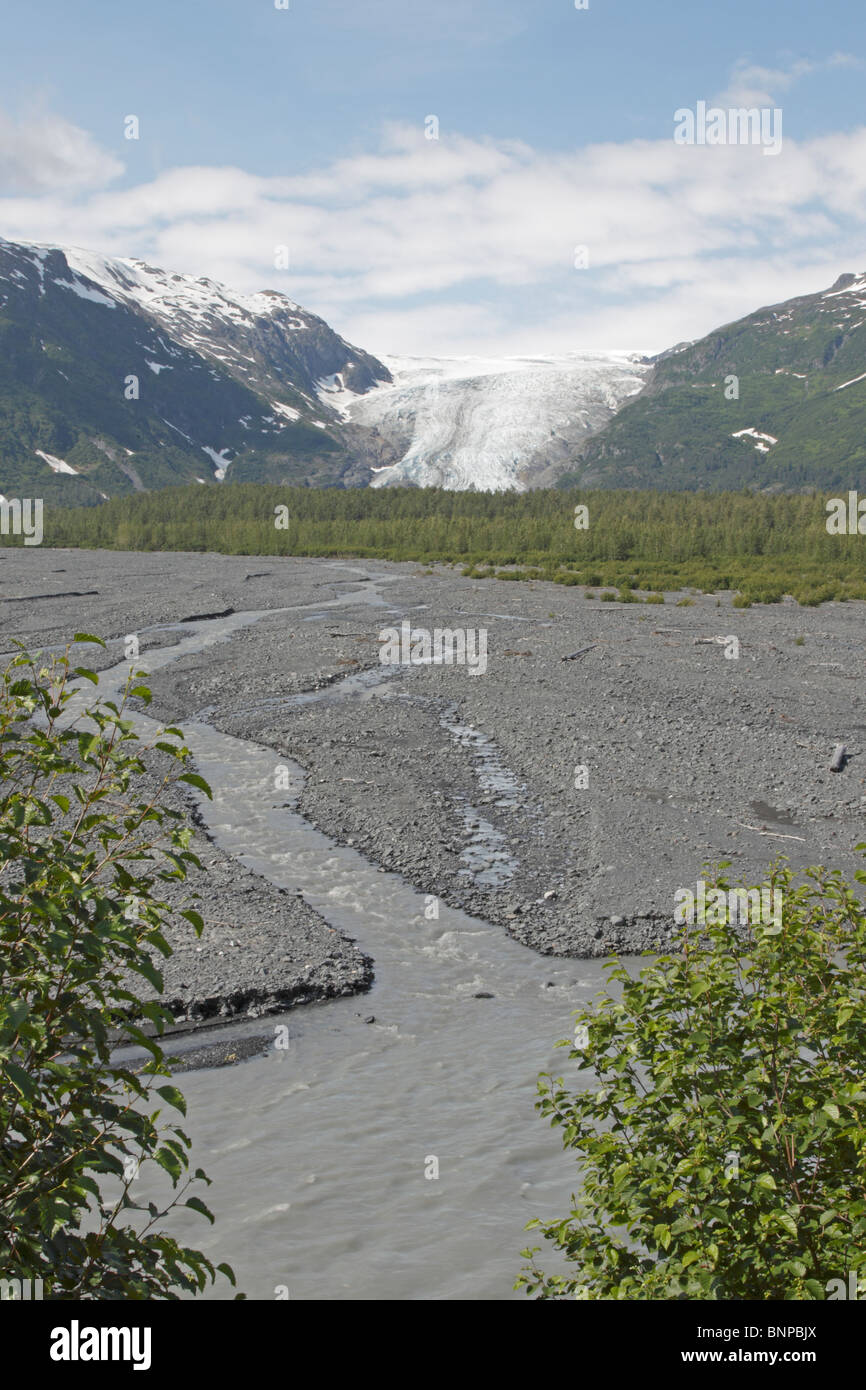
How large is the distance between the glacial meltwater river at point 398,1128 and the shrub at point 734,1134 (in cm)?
267

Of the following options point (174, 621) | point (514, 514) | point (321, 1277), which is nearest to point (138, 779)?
point (321, 1277)

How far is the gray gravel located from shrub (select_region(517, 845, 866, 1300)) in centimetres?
515

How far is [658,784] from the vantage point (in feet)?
58.4

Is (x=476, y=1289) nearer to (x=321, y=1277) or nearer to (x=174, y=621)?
(x=321, y=1277)

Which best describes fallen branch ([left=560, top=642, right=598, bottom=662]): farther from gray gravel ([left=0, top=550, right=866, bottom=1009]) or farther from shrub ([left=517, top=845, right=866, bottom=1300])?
shrub ([left=517, top=845, right=866, bottom=1300])

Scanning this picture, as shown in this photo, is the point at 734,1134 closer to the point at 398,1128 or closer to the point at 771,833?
the point at 398,1128

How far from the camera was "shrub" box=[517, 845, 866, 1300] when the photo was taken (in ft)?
11.7
